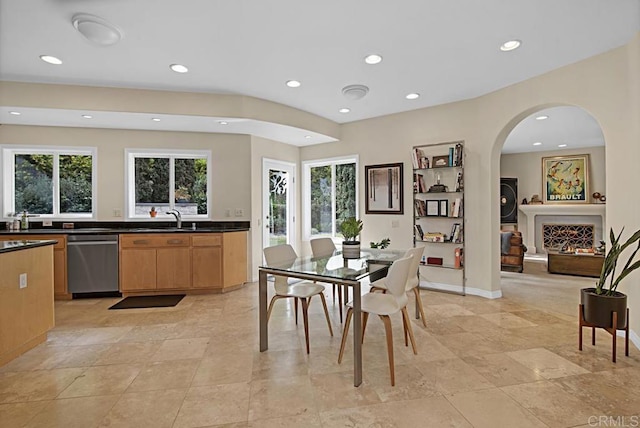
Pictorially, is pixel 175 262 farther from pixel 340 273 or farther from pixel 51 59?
pixel 340 273

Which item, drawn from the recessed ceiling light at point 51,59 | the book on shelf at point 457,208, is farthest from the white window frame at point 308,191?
the recessed ceiling light at point 51,59

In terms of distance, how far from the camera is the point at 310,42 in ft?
9.59

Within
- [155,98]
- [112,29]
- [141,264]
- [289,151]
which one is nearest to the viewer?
[112,29]

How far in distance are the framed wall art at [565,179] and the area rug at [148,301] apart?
27.5 feet

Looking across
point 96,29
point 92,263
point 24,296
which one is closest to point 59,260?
point 92,263

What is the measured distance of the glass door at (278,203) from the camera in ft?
18.4

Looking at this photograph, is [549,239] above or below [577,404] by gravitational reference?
above

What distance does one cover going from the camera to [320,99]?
14.6ft

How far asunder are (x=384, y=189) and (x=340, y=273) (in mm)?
3044

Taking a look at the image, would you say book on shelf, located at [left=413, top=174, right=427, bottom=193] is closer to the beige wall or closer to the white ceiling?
the white ceiling

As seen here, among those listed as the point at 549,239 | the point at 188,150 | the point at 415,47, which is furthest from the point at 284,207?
the point at 549,239

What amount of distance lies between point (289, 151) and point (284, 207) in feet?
3.38

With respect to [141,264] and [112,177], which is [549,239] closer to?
[141,264]

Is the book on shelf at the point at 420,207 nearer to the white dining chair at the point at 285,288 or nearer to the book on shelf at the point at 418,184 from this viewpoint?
the book on shelf at the point at 418,184
